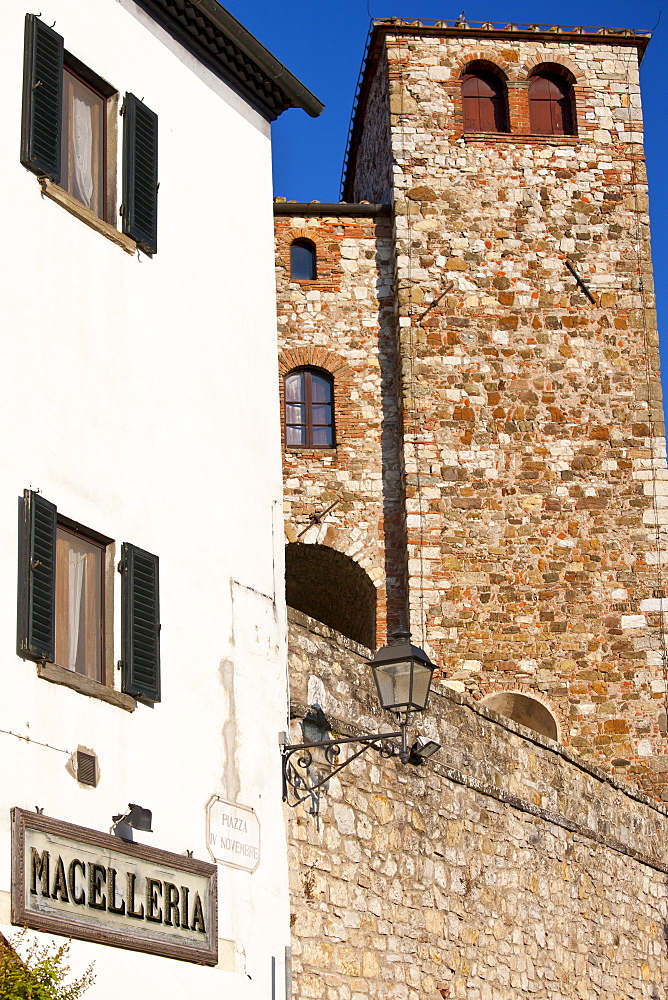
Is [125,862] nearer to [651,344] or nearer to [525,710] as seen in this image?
[525,710]

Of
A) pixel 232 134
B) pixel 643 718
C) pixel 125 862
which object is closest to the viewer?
pixel 125 862

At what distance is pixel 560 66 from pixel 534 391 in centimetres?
490

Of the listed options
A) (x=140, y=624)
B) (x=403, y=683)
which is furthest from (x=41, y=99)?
(x=403, y=683)

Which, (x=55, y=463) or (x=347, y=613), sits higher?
(x=347, y=613)

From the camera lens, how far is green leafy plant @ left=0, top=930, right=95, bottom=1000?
21.2ft

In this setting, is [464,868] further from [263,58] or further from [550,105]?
[550,105]

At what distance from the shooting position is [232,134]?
1156 centimetres

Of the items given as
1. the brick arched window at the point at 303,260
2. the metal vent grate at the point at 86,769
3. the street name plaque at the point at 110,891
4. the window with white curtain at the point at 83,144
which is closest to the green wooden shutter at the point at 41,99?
the window with white curtain at the point at 83,144

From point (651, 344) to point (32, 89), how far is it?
45.4 feet

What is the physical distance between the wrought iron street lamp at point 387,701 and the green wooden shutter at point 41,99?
3.45 m

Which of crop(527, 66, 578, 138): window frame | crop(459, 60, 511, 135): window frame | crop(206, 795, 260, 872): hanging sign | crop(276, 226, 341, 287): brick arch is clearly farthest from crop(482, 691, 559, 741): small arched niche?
crop(206, 795, 260, 872): hanging sign

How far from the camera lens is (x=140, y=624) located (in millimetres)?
9023

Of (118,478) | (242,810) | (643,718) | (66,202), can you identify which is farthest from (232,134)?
(643,718)

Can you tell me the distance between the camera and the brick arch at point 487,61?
22.4 metres
